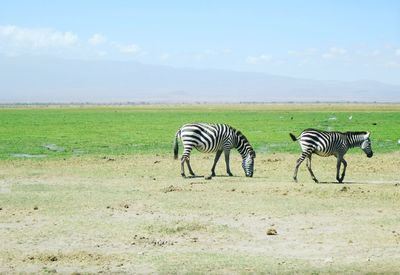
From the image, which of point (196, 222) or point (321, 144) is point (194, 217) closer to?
point (196, 222)

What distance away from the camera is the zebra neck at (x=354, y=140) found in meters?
19.7

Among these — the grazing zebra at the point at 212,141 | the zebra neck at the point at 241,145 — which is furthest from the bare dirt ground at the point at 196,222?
the zebra neck at the point at 241,145

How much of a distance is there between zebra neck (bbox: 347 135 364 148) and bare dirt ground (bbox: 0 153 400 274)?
1108 millimetres

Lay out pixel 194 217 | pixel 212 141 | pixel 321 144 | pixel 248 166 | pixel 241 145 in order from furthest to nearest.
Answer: pixel 241 145
pixel 212 141
pixel 248 166
pixel 321 144
pixel 194 217

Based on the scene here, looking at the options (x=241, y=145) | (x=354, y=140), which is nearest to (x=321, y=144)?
(x=354, y=140)

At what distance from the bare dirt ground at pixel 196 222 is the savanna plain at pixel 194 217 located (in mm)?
23

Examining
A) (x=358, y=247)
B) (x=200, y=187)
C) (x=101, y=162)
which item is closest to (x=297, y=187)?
(x=200, y=187)

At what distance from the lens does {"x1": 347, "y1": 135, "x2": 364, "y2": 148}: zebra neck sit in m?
19.7

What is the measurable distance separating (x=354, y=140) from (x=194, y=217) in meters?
7.98

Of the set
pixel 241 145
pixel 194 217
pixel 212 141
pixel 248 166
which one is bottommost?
pixel 194 217

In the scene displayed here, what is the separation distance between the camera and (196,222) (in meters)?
12.9

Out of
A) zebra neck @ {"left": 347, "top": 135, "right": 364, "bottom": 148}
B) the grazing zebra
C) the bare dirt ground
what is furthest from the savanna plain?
zebra neck @ {"left": 347, "top": 135, "right": 364, "bottom": 148}

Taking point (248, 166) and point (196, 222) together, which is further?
point (248, 166)

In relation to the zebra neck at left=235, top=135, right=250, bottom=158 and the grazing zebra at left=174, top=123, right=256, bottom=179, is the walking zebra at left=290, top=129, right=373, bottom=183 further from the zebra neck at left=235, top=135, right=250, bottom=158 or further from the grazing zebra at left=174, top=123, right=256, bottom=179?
the zebra neck at left=235, top=135, right=250, bottom=158
